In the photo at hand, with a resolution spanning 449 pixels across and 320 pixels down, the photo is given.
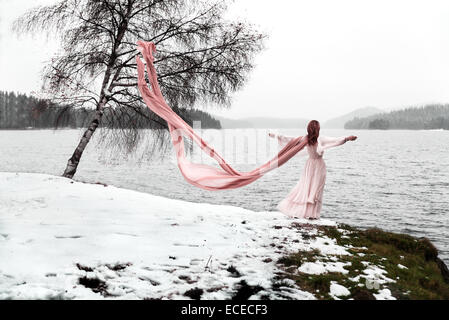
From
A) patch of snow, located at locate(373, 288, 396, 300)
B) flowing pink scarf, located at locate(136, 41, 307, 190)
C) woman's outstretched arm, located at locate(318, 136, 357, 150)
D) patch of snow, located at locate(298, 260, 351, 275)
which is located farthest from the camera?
woman's outstretched arm, located at locate(318, 136, 357, 150)

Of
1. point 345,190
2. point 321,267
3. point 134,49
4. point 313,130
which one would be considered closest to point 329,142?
point 313,130

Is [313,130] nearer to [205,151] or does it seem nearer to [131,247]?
[205,151]

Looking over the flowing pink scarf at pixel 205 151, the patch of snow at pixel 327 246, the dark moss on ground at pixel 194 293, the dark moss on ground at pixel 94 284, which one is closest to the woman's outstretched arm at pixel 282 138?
the flowing pink scarf at pixel 205 151

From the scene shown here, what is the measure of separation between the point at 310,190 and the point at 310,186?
3.4 inches

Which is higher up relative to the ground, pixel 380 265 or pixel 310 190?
pixel 310 190

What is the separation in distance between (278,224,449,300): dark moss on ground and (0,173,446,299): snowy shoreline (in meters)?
0.14

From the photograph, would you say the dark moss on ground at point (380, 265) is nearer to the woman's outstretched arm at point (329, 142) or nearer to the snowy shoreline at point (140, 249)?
the snowy shoreline at point (140, 249)

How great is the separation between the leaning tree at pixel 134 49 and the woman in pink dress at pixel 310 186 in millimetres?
3567

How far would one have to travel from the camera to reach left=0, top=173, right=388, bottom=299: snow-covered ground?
4.41m

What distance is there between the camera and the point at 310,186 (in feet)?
26.9

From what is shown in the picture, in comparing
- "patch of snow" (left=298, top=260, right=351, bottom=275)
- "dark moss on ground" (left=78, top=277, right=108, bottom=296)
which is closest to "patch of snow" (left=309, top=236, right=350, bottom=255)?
"patch of snow" (left=298, top=260, right=351, bottom=275)

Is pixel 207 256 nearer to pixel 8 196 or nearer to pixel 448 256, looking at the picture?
pixel 8 196

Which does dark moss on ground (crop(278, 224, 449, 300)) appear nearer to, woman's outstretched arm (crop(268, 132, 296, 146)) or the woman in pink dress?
the woman in pink dress

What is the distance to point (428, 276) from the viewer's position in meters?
5.99
